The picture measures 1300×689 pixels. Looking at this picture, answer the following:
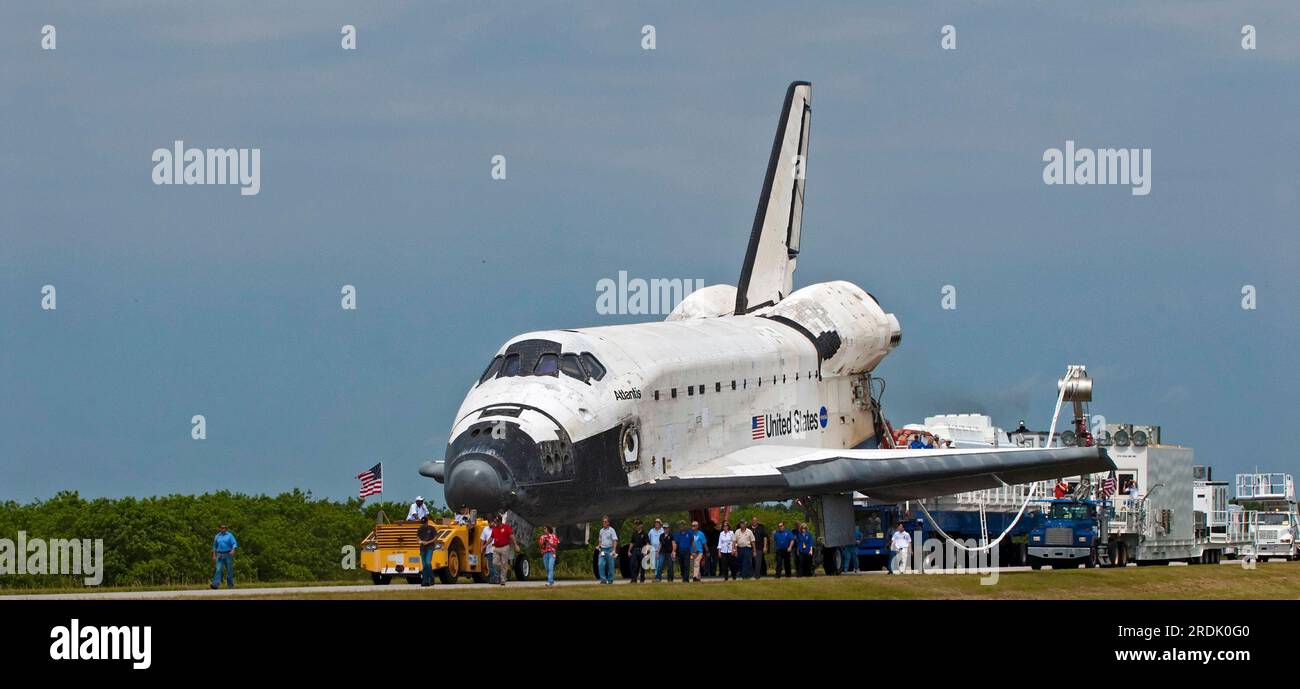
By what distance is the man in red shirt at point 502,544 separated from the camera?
2298 cm

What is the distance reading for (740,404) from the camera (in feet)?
93.2

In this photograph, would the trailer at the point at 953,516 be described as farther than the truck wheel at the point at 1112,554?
No

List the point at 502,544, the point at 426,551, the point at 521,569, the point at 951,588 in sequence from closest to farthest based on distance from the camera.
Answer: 1. the point at 951,588
2. the point at 502,544
3. the point at 426,551
4. the point at 521,569

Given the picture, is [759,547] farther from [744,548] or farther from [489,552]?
[489,552]

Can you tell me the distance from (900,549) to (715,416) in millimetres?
3904

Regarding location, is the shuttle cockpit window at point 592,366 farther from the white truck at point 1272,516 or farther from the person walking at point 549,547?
the white truck at point 1272,516

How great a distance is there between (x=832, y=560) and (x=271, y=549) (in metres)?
16.4

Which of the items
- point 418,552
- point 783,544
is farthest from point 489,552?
point 783,544

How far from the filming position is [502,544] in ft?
75.7

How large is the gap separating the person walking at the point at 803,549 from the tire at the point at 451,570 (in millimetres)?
5634

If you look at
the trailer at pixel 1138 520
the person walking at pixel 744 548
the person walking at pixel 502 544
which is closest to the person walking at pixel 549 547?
the person walking at pixel 502 544
